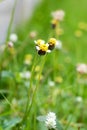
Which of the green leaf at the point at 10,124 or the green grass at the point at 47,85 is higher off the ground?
the green grass at the point at 47,85

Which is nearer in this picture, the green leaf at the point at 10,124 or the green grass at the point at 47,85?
the green leaf at the point at 10,124

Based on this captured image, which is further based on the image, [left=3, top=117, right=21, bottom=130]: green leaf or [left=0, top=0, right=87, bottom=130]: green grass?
[left=0, top=0, right=87, bottom=130]: green grass

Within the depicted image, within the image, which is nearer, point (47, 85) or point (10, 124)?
point (10, 124)

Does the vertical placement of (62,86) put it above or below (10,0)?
below

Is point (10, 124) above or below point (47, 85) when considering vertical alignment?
below

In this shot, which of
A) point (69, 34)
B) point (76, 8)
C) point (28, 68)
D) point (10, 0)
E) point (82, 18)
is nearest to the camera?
point (28, 68)

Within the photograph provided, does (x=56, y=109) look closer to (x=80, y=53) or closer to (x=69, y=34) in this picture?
(x=80, y=53)

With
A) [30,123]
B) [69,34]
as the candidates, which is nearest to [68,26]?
[69,34]

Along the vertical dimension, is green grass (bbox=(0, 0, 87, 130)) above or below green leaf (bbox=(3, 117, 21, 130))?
above
